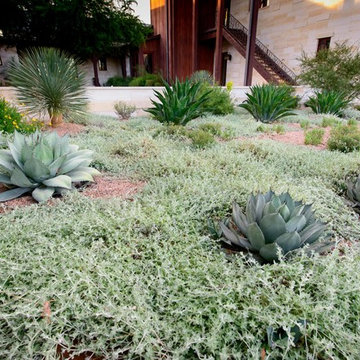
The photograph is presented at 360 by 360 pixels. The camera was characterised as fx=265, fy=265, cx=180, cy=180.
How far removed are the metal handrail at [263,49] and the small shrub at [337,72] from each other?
13.1 ft

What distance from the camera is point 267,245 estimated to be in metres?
1.58

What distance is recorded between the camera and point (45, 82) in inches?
209

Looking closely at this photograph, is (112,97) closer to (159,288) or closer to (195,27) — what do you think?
(159,288)

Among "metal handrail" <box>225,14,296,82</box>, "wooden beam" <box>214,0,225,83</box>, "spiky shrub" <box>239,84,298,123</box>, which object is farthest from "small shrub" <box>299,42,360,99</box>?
"wooden beam" <box>214,0,225,83</box>

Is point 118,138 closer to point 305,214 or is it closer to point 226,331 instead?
point 305,214

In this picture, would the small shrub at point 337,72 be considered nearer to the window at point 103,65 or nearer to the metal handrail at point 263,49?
the metal handrail at point 263,49

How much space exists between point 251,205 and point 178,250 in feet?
1.96

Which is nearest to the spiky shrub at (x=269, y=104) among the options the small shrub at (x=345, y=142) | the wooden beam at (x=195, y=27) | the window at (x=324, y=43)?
the small shrub at (x=345, y=142)

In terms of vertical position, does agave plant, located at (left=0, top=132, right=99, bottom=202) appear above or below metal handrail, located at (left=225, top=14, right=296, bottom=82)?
below

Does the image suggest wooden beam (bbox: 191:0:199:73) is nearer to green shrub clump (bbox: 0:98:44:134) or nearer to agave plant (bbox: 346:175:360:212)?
green shrub clump (bbox: 0:98:44:134)

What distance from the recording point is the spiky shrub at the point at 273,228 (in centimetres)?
162

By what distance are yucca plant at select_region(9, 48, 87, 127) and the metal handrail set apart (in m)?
11.9

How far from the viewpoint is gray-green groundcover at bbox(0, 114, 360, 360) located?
1159 mm

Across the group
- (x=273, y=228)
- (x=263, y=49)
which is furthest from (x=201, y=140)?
(x=263, y=49)
